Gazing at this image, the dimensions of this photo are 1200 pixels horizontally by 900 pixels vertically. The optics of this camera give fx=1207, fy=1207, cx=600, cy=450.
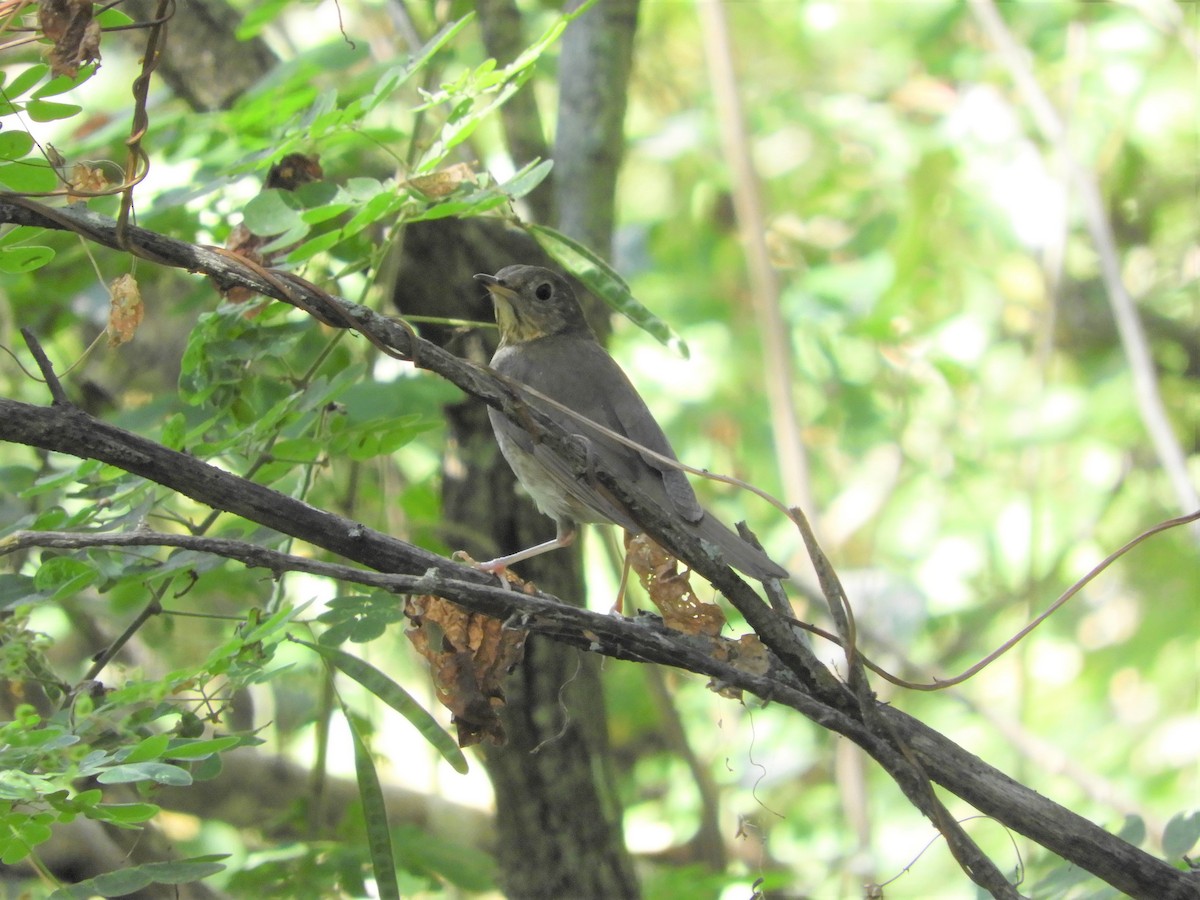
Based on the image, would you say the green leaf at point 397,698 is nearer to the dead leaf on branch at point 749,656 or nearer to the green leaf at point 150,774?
the green leaf at point 150,774

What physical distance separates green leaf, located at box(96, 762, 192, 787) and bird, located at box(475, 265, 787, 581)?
43.6 inches

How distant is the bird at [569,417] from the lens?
10.1ft

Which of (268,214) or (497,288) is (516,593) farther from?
(497,288)

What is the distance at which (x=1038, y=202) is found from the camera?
20.5 feet

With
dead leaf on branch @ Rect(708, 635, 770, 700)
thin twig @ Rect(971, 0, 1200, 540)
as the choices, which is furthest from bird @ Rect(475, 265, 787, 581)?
thin twig @ Rect(971, 0, 1200, 540)

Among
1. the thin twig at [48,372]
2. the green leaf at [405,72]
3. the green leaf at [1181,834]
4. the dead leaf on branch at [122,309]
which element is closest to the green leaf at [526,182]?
the green leaf at [405,72]

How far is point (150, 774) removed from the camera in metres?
1.93

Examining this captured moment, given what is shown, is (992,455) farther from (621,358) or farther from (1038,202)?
(621,358)

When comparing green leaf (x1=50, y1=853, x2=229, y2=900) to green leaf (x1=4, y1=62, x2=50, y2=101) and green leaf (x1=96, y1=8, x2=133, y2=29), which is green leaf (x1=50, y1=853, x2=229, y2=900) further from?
green leaf (x1=96, y1=8, x2=133, y2=29)

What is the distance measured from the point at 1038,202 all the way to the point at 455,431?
11.9ft

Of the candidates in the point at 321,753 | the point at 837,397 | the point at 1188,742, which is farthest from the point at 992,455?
the point at 321,753

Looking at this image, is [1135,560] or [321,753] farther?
[1135,560]

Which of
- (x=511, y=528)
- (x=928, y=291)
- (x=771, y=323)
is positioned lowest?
(x=511, y=528)

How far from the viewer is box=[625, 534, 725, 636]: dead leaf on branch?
2.35 meters
